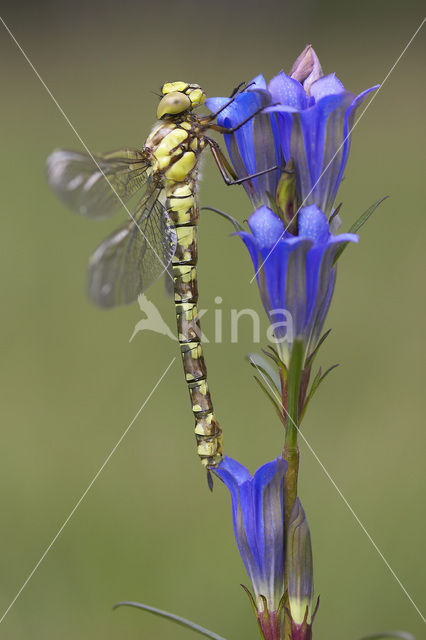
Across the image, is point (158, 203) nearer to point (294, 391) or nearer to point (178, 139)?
point (178, 139)

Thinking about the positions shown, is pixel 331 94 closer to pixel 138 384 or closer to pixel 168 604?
pixel 168 604

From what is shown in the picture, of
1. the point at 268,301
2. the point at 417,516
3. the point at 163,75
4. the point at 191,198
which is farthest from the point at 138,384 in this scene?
the point at 163,75

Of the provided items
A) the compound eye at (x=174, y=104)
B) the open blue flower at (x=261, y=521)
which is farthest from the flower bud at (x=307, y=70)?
the open blue flower at (x=261, y=521)

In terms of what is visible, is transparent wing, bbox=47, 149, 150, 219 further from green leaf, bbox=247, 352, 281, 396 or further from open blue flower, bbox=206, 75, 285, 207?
green leaf, bbox=247, 352, 281, 396

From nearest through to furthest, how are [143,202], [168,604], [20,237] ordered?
1. [143,202]
2. [168,604]
3. [20,237]

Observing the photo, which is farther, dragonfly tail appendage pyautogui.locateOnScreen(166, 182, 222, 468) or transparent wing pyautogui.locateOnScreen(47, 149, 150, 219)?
transparent wing pyautogui.locateOnScreen(47, 149, 150, 219)
